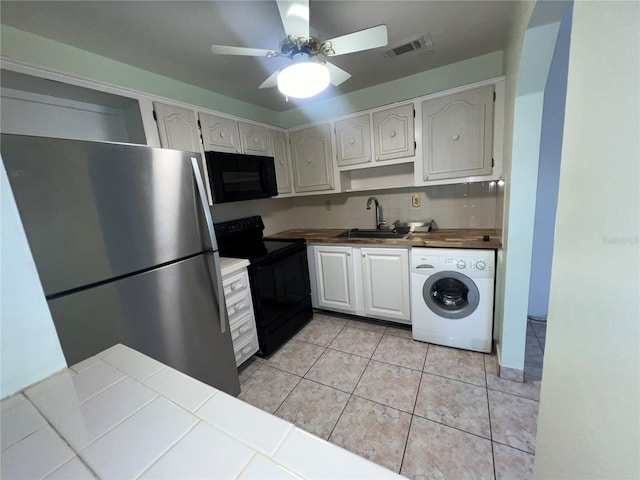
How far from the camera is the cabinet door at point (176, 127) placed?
1840 mm

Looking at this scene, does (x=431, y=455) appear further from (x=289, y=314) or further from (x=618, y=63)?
(x=618, y=63)

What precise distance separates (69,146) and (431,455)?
217 centimetres

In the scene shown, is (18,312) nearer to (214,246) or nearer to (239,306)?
(214,246)

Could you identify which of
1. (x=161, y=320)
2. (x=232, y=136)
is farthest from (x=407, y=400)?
(x=232, y=136)

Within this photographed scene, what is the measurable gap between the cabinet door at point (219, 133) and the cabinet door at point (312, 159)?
759 mm

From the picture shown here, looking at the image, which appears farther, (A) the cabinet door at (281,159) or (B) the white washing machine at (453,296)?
(A) the cabinet door at (281,159)

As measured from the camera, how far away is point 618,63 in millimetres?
386

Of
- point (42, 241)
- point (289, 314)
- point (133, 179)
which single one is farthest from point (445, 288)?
point (42, 241)

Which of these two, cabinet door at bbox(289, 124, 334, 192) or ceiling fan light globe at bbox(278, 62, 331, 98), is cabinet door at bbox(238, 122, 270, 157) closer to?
cabinet door at bbox(289, 124, 334, 192)

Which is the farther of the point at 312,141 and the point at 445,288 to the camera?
the point at 312,141

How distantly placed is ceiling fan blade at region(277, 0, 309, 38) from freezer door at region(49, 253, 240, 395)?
129 centimetres

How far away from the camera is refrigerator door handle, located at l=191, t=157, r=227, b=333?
1423 millimetres

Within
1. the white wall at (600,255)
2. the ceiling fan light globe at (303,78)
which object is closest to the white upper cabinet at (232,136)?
the ceiling fan light globe at (303,78)

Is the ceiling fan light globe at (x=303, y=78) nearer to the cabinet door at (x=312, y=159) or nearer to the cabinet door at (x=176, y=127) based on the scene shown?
the cabinet door at (x=176, y=127)
